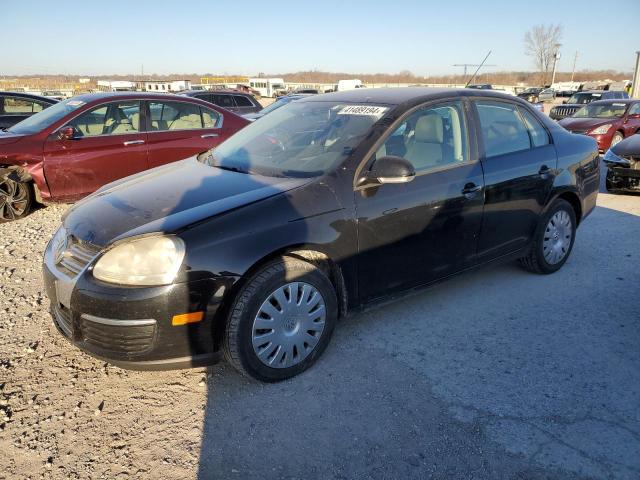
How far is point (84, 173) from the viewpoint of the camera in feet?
20.0

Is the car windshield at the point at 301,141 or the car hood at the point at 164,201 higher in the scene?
the car windshield at the point at 301,141

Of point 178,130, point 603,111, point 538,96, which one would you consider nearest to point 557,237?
point 178,130

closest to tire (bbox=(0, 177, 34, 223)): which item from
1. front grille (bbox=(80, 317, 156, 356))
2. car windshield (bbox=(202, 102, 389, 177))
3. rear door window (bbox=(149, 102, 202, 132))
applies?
rear door window (bbox=(149, 102, 202, 132))

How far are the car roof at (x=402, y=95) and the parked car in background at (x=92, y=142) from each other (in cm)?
329

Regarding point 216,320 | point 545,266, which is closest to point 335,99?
point 216,320

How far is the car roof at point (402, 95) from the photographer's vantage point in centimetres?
353

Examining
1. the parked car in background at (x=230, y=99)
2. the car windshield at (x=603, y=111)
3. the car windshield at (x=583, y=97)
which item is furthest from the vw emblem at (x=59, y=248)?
the car windshield at (x=583, y=97)

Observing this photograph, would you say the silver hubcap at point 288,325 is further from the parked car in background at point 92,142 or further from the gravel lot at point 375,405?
the parked car in background at point 92,142

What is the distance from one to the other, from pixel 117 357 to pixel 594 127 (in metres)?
12.8

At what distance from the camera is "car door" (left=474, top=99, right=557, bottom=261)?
3.72 m

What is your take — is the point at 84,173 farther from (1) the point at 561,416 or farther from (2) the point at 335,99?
(1) the point at 561,416

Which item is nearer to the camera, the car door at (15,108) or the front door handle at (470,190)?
the front door handle at (470,190)

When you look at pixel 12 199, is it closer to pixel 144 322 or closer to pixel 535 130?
pixel 144 322

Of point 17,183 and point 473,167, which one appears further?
point 17,183
